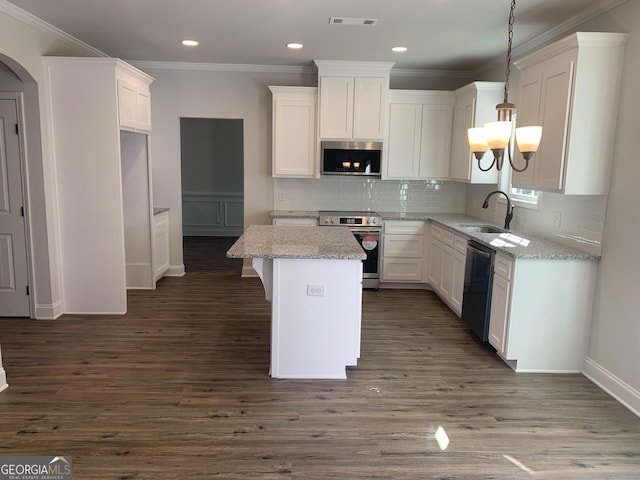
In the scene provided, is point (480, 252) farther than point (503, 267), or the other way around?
point (480, 252)

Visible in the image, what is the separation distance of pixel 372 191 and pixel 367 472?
170 inches

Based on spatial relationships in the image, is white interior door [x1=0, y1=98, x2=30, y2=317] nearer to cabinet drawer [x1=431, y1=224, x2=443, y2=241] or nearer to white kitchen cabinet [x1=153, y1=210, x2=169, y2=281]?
white kitchen cabinet [x1=153, y1=210, x2=169, y2=281]

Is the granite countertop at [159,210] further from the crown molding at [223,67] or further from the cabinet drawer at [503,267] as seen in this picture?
the cabinet drawer at [503,267]

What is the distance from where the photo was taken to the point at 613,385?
125 inches

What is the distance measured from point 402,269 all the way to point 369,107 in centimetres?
205

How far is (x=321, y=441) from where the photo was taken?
2574 millimetres

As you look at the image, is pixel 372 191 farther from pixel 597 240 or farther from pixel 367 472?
pixel 367 472

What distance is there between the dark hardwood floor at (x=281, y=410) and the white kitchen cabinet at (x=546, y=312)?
0.47 ft

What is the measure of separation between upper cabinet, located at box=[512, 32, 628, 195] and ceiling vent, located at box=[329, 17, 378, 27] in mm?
1426

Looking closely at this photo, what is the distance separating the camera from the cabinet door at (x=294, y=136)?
18.5ft

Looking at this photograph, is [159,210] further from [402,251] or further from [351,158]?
[402,251]

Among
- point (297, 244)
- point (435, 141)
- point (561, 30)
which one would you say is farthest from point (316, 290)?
point (435, 141)

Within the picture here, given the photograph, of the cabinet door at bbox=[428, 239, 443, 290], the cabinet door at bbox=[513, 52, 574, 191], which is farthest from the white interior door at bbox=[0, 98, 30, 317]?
the cabinet door at bbox=[513, 52, 574, 191]

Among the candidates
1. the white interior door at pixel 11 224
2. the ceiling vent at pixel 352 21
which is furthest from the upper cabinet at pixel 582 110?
the white interior door at pixel 11 224
